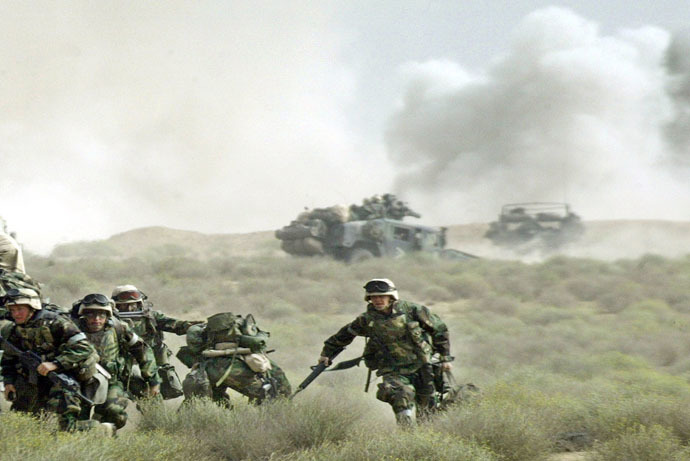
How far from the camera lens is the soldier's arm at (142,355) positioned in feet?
26.6

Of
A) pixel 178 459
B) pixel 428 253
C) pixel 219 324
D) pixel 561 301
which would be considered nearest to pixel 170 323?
pixel 219 324

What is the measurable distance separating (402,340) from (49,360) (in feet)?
10.7

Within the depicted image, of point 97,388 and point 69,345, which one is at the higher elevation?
point 69,345

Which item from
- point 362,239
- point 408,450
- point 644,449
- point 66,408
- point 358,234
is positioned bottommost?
A: point 644,449

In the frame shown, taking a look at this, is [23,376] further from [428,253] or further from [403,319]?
[428,253]

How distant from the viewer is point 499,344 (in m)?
15.9

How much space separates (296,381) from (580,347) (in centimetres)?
629

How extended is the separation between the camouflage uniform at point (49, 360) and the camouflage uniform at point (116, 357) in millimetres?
389

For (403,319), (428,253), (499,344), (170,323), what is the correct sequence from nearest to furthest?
(403,319) → (170,323) → (499,344) → (428,253)

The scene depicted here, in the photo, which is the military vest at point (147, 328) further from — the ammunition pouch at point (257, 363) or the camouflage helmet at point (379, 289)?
the camouflage helmet at point (379, 289)

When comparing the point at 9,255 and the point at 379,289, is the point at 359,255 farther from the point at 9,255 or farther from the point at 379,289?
the point at 379,289

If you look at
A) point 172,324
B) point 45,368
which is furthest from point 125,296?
point 45,368

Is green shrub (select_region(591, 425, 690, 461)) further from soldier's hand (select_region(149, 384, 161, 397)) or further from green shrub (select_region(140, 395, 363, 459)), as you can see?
soldier's hand (select_region(149, 384, 161, 397))

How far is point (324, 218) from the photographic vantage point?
95.5ft
